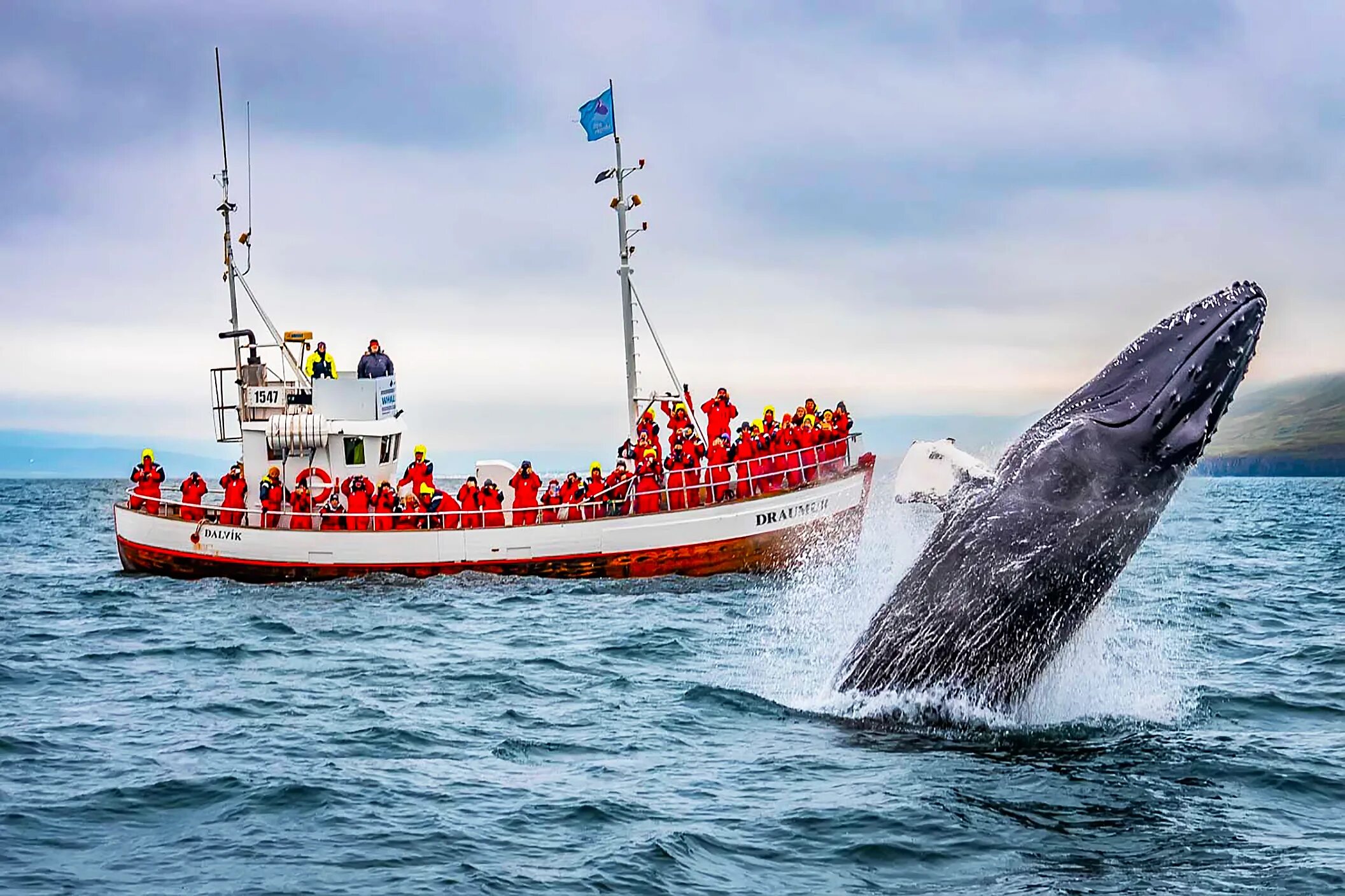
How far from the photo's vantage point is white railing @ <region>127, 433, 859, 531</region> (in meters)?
26.5

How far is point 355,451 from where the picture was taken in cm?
2919

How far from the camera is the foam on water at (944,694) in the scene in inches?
408

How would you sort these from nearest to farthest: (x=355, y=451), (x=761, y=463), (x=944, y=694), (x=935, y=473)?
(x=944, y=694) → (x=935, y=473) → (x=761, y=463) → (x=355, y=451)

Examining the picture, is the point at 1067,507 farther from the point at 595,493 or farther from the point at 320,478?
the point at 320,478

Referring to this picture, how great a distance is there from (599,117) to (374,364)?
770 cm

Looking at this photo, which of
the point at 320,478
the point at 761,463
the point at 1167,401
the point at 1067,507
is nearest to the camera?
the point at 1167,401

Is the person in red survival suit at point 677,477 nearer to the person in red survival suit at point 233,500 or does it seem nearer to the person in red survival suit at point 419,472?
the person in red survival suit at point 419,472

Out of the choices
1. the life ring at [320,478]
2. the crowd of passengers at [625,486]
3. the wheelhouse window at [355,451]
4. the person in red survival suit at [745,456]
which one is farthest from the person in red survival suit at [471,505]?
the person in red survival suit at [745,456]

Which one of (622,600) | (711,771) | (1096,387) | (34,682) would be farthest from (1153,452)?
(622,600)

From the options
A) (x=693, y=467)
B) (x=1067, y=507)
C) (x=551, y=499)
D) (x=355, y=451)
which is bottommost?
(x=551, y=499)

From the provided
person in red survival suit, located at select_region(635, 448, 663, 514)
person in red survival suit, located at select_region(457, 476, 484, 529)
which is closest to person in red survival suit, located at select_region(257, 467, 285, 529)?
person in red survival suit, located at select_region(457, 476, 484, 529)

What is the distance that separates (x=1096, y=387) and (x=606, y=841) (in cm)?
469

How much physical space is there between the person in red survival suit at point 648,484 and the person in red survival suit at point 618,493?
210 mm

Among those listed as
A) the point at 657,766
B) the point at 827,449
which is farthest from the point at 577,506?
the point at 657,766
